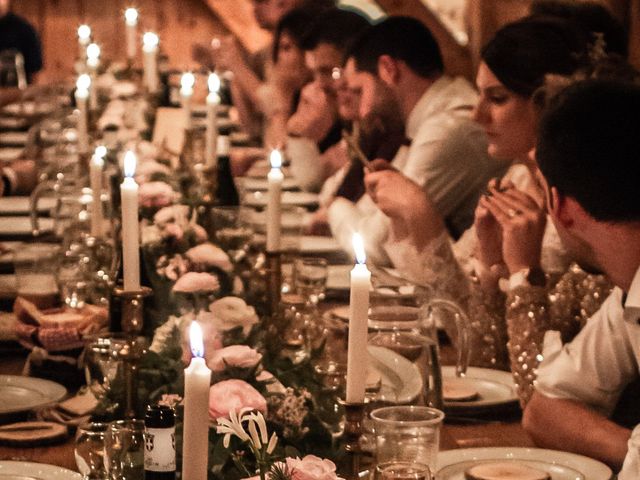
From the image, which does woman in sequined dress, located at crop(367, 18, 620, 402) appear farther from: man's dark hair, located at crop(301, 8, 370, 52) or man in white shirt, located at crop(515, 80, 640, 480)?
man's dark hair, located at crop(301, 8, 370, 52)

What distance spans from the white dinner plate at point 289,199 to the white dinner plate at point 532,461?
5.15 feet

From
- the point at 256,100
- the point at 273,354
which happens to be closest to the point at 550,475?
the point at 273,354

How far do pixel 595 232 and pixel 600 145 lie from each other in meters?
0.11

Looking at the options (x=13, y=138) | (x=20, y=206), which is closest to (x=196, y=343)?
(x=20, y=206)

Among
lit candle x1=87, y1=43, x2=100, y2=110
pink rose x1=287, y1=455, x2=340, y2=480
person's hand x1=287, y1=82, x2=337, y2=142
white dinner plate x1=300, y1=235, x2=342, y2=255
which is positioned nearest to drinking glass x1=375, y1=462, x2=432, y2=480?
pink rose x1=287, y1=455, x2=340, y2=480

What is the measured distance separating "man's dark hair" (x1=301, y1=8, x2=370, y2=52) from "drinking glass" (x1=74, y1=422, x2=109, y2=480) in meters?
3.12

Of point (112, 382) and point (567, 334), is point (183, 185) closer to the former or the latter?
point (567, 334)

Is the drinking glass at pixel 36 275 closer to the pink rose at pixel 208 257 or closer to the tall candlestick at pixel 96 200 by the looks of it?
the tall candlestick at pixel 96 200

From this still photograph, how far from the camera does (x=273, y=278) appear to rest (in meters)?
2.07

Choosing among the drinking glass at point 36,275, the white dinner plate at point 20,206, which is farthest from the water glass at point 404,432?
the white dinner plate at point 20,206

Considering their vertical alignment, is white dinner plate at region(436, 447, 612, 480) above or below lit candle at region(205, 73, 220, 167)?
below

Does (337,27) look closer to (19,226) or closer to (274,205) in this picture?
(19,226)

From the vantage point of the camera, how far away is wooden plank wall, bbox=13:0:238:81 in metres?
10.2

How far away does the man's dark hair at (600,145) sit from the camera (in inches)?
65.9
